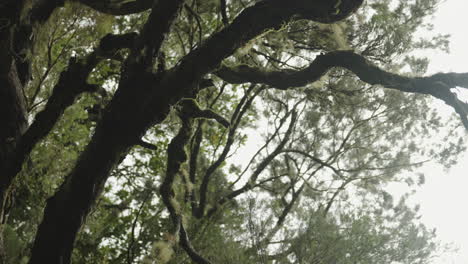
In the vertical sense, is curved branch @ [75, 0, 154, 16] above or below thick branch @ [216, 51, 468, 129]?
above

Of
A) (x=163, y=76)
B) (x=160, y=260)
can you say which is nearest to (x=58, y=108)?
(x=163, y=76)

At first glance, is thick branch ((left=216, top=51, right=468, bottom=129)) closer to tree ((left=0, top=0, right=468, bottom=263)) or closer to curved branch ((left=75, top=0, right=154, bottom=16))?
tree ((left=0, top=0, right=468, bottom=263))

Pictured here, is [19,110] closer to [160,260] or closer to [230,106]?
[160,260]

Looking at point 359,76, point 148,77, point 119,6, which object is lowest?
point 148,77

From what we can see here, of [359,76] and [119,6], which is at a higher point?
[119,6]

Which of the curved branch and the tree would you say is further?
the curved branch

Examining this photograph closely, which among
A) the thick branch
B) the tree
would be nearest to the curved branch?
the tree

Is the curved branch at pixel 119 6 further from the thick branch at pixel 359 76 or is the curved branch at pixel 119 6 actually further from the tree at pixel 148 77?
the thick branch at pixel 359 76

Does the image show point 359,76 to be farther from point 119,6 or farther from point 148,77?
point 119,6

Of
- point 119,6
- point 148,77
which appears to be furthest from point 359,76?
point 119,6

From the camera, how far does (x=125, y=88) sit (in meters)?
2.60

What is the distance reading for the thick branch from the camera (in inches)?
98.8

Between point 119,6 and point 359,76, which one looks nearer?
point 359,76

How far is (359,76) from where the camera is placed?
113 inches
